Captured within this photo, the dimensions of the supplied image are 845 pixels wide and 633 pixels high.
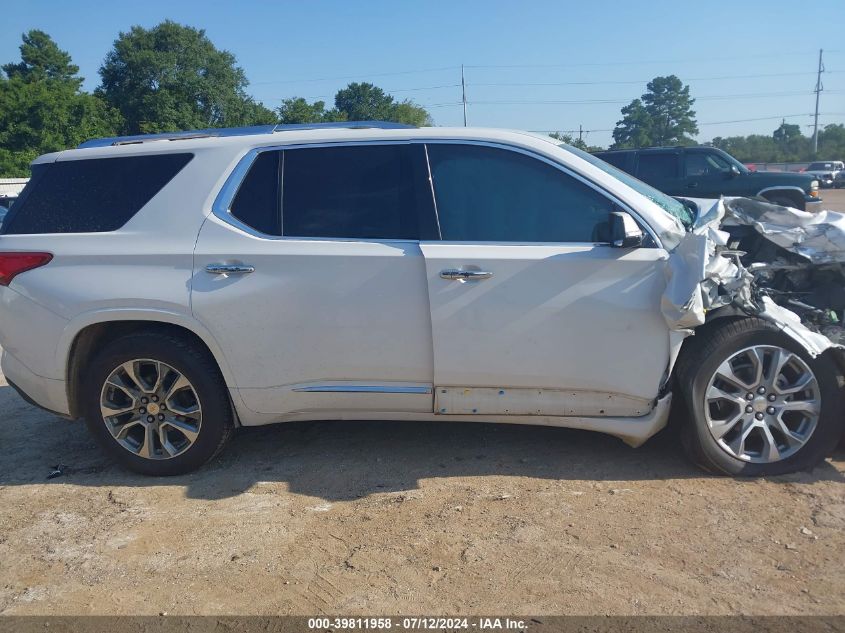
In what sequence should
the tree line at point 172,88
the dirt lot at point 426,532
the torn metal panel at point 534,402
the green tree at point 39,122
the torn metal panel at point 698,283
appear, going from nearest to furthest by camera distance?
the dirt lot at point 426,532 → the torn metal panel at point 698,283 → the torn metal panel at point 534,402 → the green tree at point 39,122 → the tree line at point 172,88

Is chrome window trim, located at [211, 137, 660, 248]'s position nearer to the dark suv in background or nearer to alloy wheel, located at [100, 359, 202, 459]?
alloy wheel, located at [100, 359, 202, 459]

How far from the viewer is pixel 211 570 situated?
10.6 feet

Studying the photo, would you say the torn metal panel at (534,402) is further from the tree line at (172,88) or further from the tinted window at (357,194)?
the tree line at (172,88)

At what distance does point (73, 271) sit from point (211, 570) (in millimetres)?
1914

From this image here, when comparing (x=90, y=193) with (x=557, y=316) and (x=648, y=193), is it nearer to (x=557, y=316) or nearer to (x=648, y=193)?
(x=557, y=316)

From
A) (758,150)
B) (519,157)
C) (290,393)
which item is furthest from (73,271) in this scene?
(758,150)

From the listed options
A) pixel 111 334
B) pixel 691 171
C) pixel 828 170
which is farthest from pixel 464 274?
pixel 828 170

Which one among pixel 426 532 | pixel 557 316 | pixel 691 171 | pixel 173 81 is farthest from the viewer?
pixel 173 81

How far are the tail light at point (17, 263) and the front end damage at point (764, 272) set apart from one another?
3412mm

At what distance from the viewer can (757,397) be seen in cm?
378

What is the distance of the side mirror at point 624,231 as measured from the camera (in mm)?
3627

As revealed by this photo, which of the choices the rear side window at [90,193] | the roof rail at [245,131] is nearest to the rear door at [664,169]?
the roof rail at [245,131]

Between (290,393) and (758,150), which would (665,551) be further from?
(758,150)

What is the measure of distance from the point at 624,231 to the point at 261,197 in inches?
77.3
